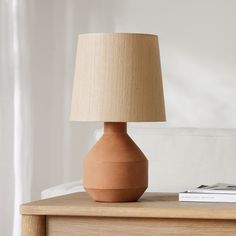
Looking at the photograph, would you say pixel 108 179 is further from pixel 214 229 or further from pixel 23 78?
pixel 23 78

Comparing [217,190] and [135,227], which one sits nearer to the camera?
[135,227]

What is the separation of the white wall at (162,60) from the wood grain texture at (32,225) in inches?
72.3

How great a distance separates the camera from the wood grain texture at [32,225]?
5.76 feet

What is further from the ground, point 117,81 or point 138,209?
point 117,81

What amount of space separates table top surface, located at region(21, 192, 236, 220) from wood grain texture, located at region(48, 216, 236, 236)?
0.08ft

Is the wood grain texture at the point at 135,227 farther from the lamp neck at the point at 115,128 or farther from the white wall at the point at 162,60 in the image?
the white wall at the point at 162,60

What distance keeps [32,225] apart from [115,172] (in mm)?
236

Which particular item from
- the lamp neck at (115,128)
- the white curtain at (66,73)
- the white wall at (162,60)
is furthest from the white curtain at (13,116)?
the lamp neck at (115,128)

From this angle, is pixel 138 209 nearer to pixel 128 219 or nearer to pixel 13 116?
pixel 128 219

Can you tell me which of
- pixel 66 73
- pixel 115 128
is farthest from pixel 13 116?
pixel 115 128

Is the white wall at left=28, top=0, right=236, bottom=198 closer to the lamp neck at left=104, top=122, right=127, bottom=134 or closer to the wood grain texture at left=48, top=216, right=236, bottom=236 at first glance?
the lamp neck at left=104, top=122, right=127, bottom=134

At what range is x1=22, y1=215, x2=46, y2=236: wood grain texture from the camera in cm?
175

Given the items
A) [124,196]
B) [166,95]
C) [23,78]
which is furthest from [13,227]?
[124,196]

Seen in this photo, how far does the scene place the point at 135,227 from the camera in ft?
5.66
